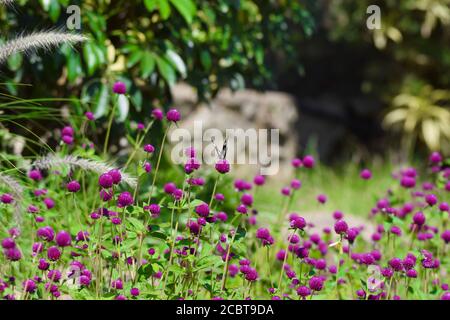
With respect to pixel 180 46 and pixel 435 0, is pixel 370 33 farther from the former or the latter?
pixel 180 46

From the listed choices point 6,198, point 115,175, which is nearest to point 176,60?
point 6,198

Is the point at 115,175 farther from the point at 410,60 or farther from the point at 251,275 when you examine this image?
the point at 410,60

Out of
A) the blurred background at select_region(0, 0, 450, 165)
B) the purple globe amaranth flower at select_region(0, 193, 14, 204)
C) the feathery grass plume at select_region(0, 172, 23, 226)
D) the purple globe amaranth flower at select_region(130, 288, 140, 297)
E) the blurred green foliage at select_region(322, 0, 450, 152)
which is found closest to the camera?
the feathery grass plume at select_region(0, 172, 23, 226)

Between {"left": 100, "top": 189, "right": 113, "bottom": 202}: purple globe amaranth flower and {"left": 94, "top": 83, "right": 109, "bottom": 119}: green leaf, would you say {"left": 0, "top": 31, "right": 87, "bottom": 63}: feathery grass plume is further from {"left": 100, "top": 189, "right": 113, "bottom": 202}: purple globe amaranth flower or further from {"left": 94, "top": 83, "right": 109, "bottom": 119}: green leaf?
{"left": 94, "top": 83, "right": 109, "bottom": 119}: green leaf

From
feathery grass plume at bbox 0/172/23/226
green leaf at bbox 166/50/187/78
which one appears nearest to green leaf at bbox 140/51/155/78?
green leaf at bbox 166/50/187/78

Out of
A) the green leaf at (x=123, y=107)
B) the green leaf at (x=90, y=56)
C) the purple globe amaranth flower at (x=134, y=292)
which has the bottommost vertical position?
the purple globe amaranth flower at (x=134, y=292)

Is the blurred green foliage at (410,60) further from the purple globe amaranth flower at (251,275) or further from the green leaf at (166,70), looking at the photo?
the purple globe amaranth flower at (251,275)

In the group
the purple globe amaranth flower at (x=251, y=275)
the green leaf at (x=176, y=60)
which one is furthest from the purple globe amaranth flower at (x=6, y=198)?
the green leaf at (x=176, y=60)

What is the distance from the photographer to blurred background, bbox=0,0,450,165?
3.64 m

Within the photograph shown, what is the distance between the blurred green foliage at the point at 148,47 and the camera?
349 centimetres

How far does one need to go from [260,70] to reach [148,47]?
1.05m

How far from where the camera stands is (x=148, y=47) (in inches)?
147

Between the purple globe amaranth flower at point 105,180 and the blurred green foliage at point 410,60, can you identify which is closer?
the purple globe amaranth flower at point 105,180
